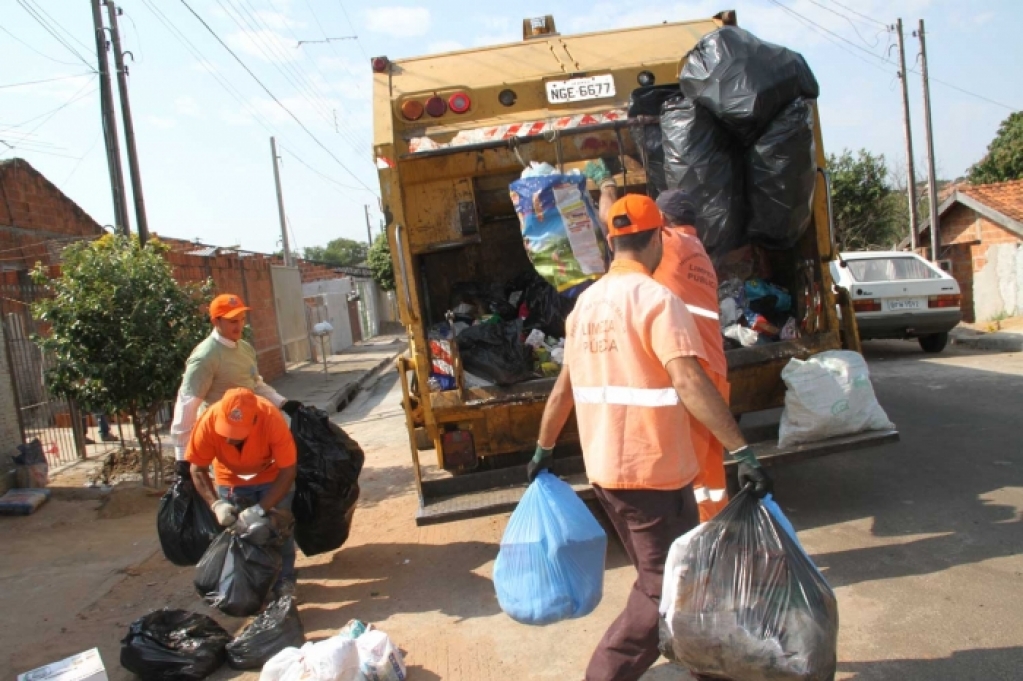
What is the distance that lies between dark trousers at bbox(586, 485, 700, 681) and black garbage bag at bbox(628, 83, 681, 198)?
259 cm

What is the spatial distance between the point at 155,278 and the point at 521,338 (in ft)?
12.4

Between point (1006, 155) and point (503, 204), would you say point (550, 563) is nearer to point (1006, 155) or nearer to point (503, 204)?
point (503, 204)

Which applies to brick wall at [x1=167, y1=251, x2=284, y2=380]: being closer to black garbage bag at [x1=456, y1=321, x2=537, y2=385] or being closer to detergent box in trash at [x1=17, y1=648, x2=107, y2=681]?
black garbage bag at [x1=456, y1=321, x2=537, y2=385]

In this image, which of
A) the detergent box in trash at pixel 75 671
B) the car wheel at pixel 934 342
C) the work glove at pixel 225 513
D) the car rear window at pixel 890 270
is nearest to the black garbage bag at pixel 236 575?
the work glove at pixel 225 513

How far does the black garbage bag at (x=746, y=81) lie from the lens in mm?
4191

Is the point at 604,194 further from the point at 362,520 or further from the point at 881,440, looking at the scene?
the point at 362,520

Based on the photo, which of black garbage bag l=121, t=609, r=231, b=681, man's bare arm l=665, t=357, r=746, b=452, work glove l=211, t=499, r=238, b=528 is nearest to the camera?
man's bare arm l=665, t=357, r=746, b=452

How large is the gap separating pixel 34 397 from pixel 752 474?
792 cm

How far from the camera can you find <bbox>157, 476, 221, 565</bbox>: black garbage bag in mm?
4102

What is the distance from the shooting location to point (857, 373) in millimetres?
4453

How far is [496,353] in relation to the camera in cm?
481

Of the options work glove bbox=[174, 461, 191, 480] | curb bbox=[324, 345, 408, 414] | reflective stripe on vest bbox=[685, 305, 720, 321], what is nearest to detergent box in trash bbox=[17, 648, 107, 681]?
work glove bbox=[174, 461, 191, 480]

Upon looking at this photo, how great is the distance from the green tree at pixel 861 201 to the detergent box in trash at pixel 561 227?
63.9 feet

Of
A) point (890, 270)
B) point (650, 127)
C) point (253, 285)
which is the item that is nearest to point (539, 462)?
point (650, 127)
